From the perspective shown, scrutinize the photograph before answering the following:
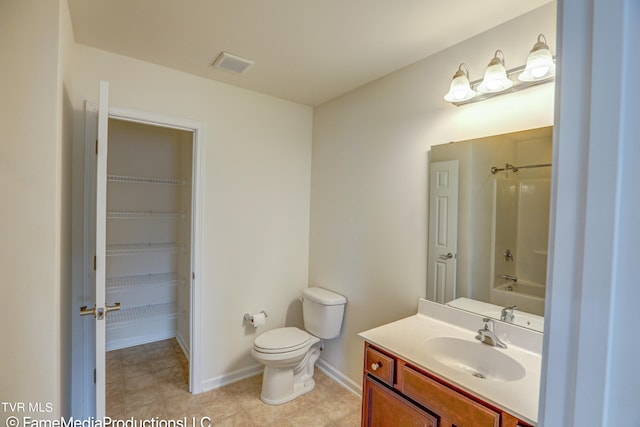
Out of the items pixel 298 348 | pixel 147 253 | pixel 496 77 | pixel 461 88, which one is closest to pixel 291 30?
pixel 461 88

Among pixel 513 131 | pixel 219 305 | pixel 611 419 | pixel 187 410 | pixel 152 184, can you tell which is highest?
pixel 513 131

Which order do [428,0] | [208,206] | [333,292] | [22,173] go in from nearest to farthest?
[22,173], [428,0], [208,206], [333,292]

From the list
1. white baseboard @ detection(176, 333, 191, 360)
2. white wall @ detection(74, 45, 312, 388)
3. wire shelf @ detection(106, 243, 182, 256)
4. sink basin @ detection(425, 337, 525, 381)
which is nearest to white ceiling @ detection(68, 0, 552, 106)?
white wall @ detection(74, 45, 312, 388)

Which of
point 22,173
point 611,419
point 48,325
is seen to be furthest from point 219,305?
point 611,419

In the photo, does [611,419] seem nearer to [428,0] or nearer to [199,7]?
[428,0]

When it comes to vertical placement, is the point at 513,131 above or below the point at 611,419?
above

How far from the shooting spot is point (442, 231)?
6.20 feet

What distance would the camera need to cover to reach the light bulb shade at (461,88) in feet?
5.44

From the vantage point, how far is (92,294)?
200 cm

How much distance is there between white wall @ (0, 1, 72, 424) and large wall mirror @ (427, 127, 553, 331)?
1.91 meters

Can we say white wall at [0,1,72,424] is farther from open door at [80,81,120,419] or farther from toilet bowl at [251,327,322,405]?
toilet bowl at [251,327,322,405]

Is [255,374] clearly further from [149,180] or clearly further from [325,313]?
[149,180]

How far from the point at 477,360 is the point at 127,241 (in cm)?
323

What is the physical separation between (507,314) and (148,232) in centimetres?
328
